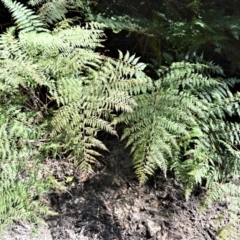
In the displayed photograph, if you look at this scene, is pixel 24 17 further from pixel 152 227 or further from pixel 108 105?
pixel 152 227

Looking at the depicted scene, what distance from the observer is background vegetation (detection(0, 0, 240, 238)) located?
7.41ft

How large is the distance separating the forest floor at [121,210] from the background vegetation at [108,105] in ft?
0.42

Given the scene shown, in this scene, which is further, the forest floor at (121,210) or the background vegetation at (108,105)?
the forest floor at (121,210)

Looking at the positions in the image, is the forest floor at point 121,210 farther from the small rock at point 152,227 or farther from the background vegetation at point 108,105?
the background vegetation at point 108,105

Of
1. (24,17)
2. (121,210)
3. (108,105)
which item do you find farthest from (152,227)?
(24,17)

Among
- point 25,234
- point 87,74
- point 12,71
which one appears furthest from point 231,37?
point 25,234

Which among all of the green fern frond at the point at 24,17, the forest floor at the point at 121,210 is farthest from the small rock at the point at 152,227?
the green fern frond at the point at 24,17

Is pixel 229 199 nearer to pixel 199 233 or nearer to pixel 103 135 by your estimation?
pixel 199 233

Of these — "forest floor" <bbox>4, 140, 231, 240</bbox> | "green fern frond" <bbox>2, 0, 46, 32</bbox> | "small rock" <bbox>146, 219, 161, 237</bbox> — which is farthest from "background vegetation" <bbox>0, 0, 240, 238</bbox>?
"small rock" <bbox>146, 219, 161, 237</bbox>

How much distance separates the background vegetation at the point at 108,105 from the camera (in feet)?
7.41

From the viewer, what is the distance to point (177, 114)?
231 cm

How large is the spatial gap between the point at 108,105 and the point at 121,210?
725 millimetres

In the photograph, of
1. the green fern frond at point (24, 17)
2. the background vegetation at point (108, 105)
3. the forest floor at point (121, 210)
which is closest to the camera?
the background vegetation at point (108, 105)

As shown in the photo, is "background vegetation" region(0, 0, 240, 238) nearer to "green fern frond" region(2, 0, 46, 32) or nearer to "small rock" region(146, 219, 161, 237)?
"green fern frond" region(2, 0, 46, 32)
